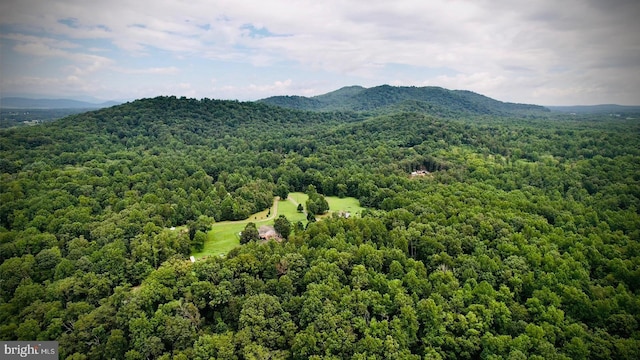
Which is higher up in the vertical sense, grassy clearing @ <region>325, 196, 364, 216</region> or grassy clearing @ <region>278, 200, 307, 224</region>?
grassy clearing @ <region>325, 196, 364, 216</region>

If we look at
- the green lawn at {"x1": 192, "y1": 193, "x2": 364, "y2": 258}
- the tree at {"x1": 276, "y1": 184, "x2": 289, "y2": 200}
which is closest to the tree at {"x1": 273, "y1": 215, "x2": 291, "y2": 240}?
the green lawn at {"x1": 192, "y1": 193, "x2": 364, "y2": 258}

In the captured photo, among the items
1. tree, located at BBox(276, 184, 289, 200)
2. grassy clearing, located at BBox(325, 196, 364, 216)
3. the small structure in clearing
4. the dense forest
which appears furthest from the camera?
tree, located at BBox(276, 184, 289, 200)

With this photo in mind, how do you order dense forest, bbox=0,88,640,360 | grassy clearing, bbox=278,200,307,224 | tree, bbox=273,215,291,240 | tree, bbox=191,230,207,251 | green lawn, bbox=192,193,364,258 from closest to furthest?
dense forest, bbox=0,88,640,360 < tree, bbox=191,230,207,251 < green lawn, bbox=192,193,364,258 < tree, bbox=273,215,291,240 < grassy clearing, bbox=278,200,307,224

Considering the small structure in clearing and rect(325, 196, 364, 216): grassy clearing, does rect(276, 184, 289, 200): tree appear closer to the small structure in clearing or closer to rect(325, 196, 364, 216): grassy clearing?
rect(325, 196, 364, 216): grassy clearing

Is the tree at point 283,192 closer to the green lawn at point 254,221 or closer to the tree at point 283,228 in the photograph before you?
the green lawn at point 254,221

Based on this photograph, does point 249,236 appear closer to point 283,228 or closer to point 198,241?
point 283,228

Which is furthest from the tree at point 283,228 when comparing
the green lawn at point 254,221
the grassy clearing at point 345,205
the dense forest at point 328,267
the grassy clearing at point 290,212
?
the grassy clearing at point 345,205

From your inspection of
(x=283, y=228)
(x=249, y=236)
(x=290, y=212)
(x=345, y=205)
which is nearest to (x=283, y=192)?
(x=290, y=212)
